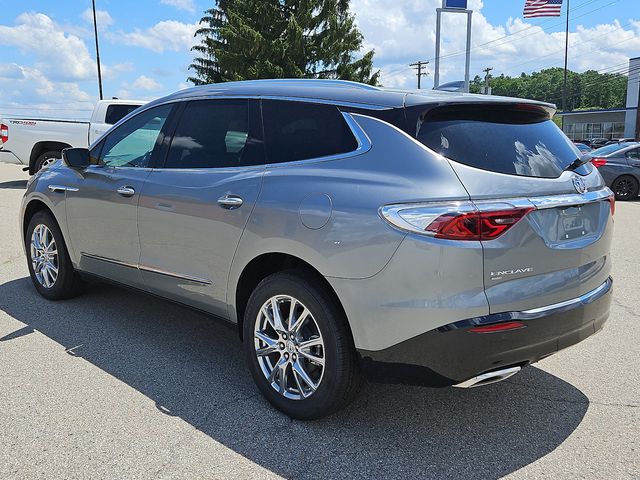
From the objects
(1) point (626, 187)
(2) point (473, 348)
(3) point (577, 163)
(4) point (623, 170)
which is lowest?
(1) point (626, 187)

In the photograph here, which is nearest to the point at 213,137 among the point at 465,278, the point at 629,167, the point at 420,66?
the point at 465,278

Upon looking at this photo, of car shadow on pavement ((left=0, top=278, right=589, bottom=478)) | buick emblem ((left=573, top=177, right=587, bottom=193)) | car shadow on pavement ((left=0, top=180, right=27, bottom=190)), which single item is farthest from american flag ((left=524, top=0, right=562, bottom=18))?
buick emblem ((left=573, top=177, right=587, bottom=193))

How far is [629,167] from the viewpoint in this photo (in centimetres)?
1519

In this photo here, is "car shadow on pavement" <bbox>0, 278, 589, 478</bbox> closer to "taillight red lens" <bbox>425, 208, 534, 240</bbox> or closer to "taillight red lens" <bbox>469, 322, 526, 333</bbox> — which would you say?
"taillight red lens" <bbox>469, 322, 526, 333</bbox>

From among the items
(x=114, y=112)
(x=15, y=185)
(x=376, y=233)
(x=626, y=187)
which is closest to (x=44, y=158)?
(x=114, y=112)

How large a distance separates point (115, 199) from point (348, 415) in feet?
7.61

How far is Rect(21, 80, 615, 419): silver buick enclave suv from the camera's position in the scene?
8.72 feet

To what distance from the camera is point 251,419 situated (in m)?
3.26

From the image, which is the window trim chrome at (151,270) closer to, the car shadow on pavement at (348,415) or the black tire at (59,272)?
the black tire at (59,272)

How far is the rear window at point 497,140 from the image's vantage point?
9.32 ft

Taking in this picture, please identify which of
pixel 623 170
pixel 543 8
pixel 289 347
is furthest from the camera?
pixel 543 8

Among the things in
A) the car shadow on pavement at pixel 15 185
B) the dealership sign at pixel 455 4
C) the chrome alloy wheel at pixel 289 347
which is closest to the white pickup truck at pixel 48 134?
the car shadow on pavement at pixel 15 185

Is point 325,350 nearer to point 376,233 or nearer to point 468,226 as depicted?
point 376,233

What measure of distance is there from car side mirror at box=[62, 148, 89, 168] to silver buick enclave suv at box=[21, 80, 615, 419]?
0.98m
